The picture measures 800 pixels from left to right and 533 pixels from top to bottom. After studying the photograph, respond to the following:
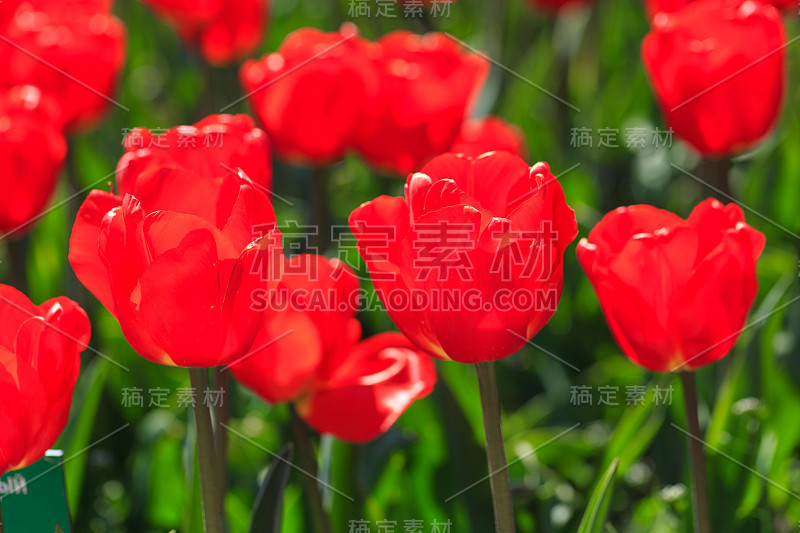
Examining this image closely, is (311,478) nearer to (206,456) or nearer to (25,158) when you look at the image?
(206,456)

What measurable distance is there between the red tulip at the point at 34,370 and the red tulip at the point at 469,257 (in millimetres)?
199

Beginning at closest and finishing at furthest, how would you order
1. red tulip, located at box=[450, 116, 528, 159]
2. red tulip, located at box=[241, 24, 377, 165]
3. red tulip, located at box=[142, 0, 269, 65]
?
red tulip, located at box=[241, 24, 377, 165] → red tulip, located at box=[450, 116, 528, 159] → red tulip, located at box=[142, 0, 269, 65]

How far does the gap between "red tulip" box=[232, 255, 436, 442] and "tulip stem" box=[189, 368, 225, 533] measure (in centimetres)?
15

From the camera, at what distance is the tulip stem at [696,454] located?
70 centimetres

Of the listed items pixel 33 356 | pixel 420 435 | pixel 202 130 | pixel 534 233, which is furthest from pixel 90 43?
pixel 534 233

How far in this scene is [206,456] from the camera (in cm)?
64

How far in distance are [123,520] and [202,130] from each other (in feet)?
1.61

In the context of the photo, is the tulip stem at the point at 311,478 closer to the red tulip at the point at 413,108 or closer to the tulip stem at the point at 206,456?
the tulip stem at the point at 206,456

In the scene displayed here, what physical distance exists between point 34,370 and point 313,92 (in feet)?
2.14

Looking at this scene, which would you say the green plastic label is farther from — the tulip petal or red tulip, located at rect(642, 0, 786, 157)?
red tulip, located at rect(642, 0, 786, 157)

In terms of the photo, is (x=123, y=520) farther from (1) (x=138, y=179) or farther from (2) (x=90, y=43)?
(2) (x=90, y=43)

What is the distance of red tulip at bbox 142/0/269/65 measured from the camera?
1679mm

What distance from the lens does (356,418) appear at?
0.81m

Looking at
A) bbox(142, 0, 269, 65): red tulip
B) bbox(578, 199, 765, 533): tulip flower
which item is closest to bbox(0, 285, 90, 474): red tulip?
bbox(578, 199, 765, 533): tulip flower
